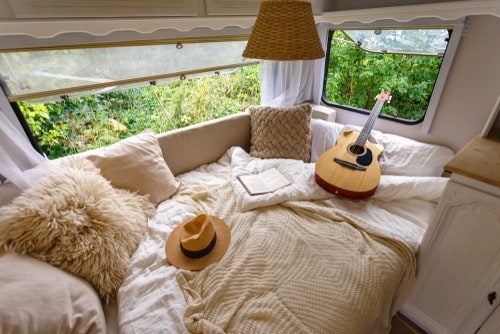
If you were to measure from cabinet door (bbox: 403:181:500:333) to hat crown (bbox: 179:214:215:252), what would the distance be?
1067 mm

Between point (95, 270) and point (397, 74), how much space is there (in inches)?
95.7

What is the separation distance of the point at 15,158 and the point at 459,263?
7.13 feet

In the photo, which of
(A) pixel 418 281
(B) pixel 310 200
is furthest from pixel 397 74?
(A) pixel 418 281

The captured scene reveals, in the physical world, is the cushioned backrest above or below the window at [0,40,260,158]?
below

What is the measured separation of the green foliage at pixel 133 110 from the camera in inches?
63.0

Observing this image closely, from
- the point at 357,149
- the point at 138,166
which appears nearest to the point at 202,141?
the point at 138,166

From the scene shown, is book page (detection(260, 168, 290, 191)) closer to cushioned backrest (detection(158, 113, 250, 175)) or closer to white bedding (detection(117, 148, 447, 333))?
white bedding (detection(117, 148, 447, 333))

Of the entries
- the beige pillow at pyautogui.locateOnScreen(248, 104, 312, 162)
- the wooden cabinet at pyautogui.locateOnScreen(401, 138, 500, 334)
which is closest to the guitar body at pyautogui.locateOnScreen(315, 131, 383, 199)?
the beige pillow at pyautogui.locateOnScreen(248, 104, 312, 162)

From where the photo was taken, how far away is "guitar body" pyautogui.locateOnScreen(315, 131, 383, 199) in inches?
57.4

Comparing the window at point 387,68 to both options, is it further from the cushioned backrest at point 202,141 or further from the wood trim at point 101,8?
the wood trim at point 101,8

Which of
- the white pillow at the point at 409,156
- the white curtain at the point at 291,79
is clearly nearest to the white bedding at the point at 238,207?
the white pillow at the point at 409,156

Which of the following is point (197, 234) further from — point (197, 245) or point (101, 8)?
point (101, 8)

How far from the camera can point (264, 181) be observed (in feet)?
5.31

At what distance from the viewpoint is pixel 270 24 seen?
791 mm
